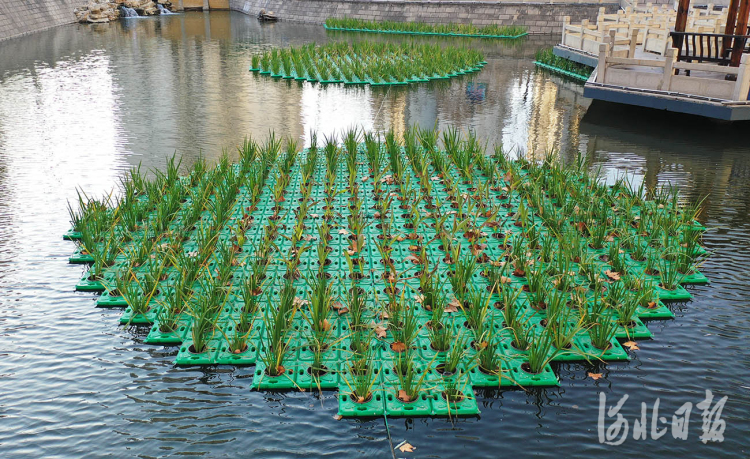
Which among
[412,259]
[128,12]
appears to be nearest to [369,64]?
[412,259]

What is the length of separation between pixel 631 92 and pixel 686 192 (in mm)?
4603

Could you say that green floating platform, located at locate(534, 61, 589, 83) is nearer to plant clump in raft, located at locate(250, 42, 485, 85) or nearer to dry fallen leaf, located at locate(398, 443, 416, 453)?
plant clump in raft, located at locate(250, 42, 485, 85)

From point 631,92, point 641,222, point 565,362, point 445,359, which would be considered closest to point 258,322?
point 445,359

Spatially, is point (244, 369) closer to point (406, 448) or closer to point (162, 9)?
point (406, 448)

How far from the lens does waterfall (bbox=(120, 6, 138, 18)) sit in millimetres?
39250

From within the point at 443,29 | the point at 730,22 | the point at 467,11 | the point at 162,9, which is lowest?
the point at 443,29

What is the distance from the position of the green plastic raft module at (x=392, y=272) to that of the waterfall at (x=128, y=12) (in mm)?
35374

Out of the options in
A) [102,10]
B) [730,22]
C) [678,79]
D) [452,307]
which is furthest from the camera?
[102,10]

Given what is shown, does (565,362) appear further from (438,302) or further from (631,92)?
(631,92)

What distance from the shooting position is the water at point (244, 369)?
4.03 m

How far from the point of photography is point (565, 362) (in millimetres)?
4820

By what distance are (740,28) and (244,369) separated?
12254 mm

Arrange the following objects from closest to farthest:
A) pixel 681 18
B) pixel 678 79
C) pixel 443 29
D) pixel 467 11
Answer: pixel 678 79, pixel 681 18, pixel 443 29, pixel 467 11

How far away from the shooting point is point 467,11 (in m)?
33.1
